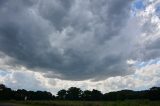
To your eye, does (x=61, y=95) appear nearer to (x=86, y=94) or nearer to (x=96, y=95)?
(x=86, y=94)

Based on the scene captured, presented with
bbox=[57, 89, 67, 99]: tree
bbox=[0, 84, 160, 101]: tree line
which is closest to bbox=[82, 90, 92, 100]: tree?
bbox=[0, 84, 160, 101]: tree line

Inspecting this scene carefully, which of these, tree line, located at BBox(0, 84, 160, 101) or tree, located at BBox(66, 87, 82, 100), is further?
tree, located at BBox(66, 87, 82, 100)

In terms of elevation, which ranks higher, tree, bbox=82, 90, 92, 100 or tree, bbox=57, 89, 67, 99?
tree, bbox=57, 89, 67, 99

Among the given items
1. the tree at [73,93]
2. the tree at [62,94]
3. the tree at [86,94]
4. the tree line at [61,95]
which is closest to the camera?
the tree line at [61,95]

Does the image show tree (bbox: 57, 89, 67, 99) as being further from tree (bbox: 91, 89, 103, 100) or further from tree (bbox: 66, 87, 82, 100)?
tree (bbox: 91, 89, 103, 100)

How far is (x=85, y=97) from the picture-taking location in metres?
152

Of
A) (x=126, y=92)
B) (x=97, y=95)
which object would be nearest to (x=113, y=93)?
(x=126, y=92)

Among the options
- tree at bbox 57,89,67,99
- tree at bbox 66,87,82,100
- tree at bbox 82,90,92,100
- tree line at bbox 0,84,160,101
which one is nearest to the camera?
tree line at bbox 0,84,160,101

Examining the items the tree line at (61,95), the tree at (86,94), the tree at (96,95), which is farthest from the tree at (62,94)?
the tree at (96,95)

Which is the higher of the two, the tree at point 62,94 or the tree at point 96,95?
the tree at point 62,94

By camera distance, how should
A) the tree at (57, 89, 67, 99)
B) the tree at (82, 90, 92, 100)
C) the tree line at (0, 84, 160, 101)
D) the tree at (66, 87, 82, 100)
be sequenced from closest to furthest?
1. the tree line at (0, 84, 160, 101)
2. the tree at (82, 90, 92, 100)
3. the tree at (66, 87, 82, 100)
4. the tree at (57, 89, 67, 99)

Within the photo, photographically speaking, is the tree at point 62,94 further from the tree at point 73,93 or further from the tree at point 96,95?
the tree at point 96,95

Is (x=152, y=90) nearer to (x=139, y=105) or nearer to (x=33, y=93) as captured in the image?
(x=139, y=105)

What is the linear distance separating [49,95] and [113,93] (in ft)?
152
